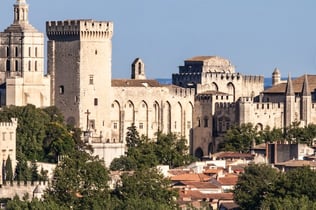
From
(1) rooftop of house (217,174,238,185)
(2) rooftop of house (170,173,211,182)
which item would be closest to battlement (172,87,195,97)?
(2) rooftop of house (170,173,211,182)

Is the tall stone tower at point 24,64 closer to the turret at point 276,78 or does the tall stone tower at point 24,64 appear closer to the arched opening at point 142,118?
the arched opening at point 142,118

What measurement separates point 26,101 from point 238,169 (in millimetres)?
15911

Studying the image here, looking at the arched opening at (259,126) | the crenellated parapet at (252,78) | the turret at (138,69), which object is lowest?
the arched opening at (259,126)

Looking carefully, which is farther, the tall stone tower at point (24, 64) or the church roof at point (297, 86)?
the church roof at point (297, 86)

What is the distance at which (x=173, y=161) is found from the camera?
140875mm

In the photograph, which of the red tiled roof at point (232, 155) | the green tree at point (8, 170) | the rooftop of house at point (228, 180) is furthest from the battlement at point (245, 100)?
the green tree at point (8, 170)

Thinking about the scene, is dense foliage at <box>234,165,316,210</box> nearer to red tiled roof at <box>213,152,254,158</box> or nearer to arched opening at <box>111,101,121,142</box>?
red tiled roof at <box>213,152,254,158</box>

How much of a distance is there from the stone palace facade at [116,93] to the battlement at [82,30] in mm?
53

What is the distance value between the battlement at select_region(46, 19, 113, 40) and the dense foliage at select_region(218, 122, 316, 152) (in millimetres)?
8580

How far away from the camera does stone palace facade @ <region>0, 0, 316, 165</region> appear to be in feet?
478

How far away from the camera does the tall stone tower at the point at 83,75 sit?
146 metres

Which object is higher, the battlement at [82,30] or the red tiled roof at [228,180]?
the battlement at [82,30]

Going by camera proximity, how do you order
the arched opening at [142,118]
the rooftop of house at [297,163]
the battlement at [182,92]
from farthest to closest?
the battlement at [182,92]
the arched opening at [142,118]
the rooftop of house at [297,163]

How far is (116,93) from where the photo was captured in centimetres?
15025
